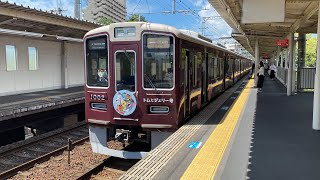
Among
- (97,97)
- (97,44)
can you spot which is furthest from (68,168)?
(97,44)

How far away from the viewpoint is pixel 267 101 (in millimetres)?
13070

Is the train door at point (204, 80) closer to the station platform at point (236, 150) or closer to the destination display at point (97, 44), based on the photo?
the station platform at point (236, 150)

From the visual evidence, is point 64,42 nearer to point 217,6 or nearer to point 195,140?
point 217,6

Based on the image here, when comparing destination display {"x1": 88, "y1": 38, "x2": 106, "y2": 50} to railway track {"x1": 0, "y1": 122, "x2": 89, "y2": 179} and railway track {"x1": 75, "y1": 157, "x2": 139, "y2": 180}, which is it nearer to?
railway track {"x1": 75, "y1": 157, "x2": 139, "y2": 180}

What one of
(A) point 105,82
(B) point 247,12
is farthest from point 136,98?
(B) point 247,12

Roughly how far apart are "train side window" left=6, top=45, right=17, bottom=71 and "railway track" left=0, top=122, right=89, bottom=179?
5.75 metres

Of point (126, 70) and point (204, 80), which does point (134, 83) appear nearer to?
point (126, 70)

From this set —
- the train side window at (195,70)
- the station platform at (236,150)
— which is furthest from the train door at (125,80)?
the train side window at (195,70)

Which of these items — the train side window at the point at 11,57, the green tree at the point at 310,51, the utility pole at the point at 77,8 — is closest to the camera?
the train side window at the point at 11,57

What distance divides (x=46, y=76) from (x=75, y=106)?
529cm

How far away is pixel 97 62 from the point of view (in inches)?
293

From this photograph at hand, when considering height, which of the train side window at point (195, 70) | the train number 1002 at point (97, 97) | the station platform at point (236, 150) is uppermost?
the train side window at point (195, 70)

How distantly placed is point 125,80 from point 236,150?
2.72m

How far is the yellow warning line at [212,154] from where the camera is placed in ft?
15.5
